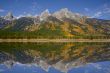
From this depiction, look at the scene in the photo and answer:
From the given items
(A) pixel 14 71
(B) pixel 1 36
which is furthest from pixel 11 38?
(A) pixel 14 71

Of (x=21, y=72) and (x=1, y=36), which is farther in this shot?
(x=1, y=36)

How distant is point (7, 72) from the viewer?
24.8m

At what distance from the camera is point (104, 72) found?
80.2 feet

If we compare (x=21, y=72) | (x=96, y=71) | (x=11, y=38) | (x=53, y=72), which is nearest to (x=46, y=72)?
(x=53, y=72)

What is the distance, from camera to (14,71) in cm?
2578

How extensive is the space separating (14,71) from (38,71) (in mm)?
2255

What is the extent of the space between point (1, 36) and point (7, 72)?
166369mm

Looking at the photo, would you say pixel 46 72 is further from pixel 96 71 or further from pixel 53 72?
pixel 96 71

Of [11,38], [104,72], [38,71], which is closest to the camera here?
[104,72]

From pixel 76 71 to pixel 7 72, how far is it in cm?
636

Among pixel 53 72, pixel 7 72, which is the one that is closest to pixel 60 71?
pixel 53 72

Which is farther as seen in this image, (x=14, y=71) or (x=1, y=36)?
(x=1, y=36)

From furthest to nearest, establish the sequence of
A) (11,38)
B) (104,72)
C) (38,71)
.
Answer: (11,38) < (38,71) < (104,72)

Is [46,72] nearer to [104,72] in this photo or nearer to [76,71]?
[76,71]
